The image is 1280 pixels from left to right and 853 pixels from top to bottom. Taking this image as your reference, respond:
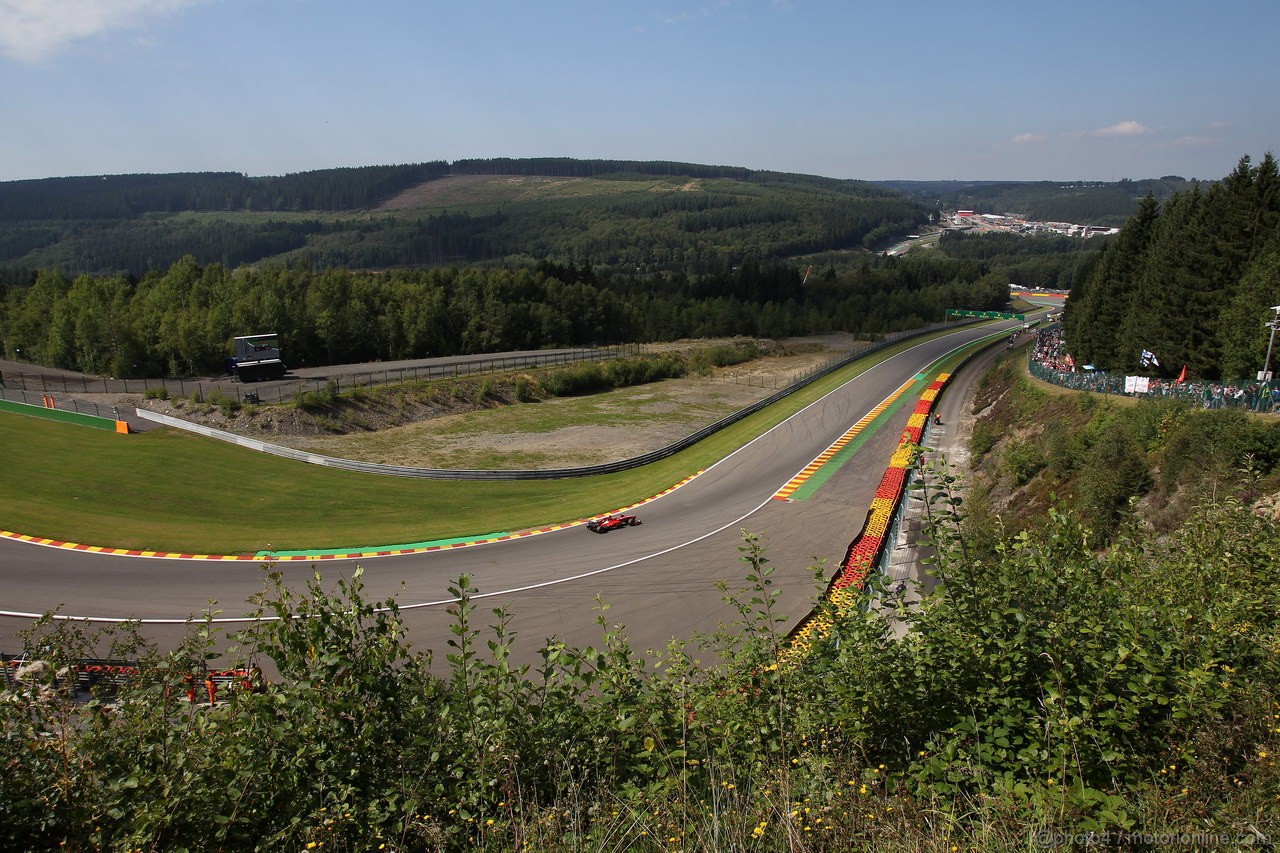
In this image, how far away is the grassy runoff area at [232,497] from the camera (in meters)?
32.9

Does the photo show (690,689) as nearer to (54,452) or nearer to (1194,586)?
(1194,586)

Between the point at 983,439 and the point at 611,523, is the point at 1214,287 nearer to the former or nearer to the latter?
the point at 983,439

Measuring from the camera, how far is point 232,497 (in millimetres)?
39312

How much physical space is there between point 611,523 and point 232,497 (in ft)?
70.3

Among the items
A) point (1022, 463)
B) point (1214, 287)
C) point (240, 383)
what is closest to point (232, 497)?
point (240, 383)

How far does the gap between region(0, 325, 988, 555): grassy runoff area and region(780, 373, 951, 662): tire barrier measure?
13.3 m

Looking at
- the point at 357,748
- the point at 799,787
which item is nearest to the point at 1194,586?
the point at 799,787

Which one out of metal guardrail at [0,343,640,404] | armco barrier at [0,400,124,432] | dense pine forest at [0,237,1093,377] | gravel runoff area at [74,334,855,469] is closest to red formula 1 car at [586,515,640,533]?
gravel runoff area at [74,334,855,469]

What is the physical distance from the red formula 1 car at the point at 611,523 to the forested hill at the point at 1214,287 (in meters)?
33.7

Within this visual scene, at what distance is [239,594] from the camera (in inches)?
1058

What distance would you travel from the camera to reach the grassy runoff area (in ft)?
108

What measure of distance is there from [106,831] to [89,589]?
25.8 metres

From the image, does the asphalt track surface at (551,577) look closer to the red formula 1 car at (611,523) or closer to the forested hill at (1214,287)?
the red formula 1 car at (611,523)

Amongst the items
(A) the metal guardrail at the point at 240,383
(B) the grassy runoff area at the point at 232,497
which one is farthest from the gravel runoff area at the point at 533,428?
(A) the metal guardrail at the point at 240,383
